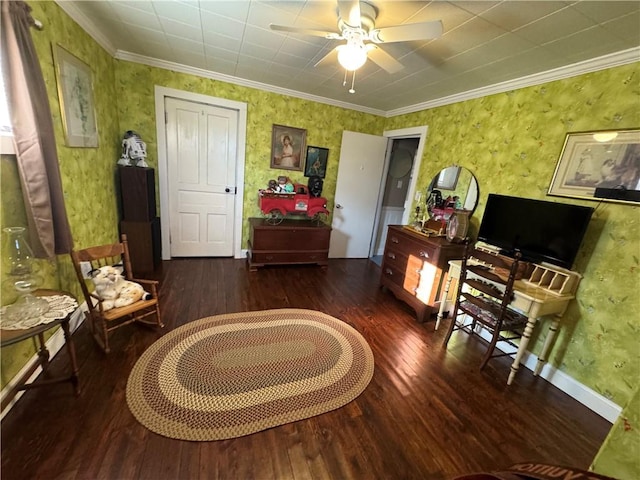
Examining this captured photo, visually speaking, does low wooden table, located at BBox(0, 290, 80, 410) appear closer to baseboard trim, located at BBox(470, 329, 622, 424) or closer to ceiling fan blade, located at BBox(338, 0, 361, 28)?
ceiling fan blade, located at BBox(338, 0, 361, 28)

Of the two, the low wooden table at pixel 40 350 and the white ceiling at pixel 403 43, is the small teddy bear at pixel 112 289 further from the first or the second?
the white ceiling at pixel 403 43

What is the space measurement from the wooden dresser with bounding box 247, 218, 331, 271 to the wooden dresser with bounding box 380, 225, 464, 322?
990mm

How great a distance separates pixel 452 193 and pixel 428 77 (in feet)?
4.04

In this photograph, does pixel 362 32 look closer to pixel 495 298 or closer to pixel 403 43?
pixel 403 43

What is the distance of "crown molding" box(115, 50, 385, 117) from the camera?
2815 millimetres

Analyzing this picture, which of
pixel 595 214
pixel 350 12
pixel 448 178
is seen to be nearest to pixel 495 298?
pixel 595 214

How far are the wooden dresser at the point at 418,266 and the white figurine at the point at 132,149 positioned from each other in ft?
9.71

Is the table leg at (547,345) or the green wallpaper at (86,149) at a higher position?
the green wallpaper at (86,149)

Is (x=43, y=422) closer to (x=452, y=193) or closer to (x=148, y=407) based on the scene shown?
(x=148, y=407)

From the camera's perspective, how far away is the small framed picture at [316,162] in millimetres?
3794

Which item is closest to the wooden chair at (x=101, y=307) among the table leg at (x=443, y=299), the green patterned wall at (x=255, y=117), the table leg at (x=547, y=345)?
the green patterned wall at (x=255, y=117)

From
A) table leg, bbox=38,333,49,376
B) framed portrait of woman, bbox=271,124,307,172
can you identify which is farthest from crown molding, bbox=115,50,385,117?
table leg, bbox=38,333,49,376

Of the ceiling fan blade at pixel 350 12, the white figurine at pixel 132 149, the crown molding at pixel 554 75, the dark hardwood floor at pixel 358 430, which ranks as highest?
the crown molding at pixel 554 75

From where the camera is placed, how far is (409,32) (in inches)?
55.7
